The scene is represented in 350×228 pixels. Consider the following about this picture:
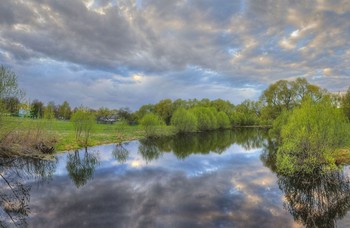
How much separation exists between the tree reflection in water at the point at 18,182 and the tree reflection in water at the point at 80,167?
161cm

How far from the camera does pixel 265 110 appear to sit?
6538 centimetres

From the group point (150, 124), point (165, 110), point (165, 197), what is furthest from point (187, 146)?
point (165, 110)

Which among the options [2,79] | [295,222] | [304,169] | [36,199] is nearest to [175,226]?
[295,222]

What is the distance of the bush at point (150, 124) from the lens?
60375 mm

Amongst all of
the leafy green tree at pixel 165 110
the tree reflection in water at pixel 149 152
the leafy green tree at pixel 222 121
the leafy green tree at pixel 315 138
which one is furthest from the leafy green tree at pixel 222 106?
the leafy green tree at pixel 315 138

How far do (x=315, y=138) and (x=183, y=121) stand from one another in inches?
2254

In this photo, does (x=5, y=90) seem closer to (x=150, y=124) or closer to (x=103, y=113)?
(x=150, y=124)

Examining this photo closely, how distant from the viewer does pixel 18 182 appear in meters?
18.5

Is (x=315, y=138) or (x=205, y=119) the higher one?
(x=205, y=119)

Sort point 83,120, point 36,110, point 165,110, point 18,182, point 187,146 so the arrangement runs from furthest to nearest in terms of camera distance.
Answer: point 165,110 < point 36,110 < point 187,146 < point 83,120 < point 18,182

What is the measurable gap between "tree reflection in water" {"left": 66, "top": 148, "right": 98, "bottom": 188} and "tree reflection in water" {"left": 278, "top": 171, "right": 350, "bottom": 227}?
14.7 metres

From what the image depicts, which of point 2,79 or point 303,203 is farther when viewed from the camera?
point 2,79

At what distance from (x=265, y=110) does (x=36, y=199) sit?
59922 millimetres

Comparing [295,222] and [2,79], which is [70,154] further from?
[295,222]
